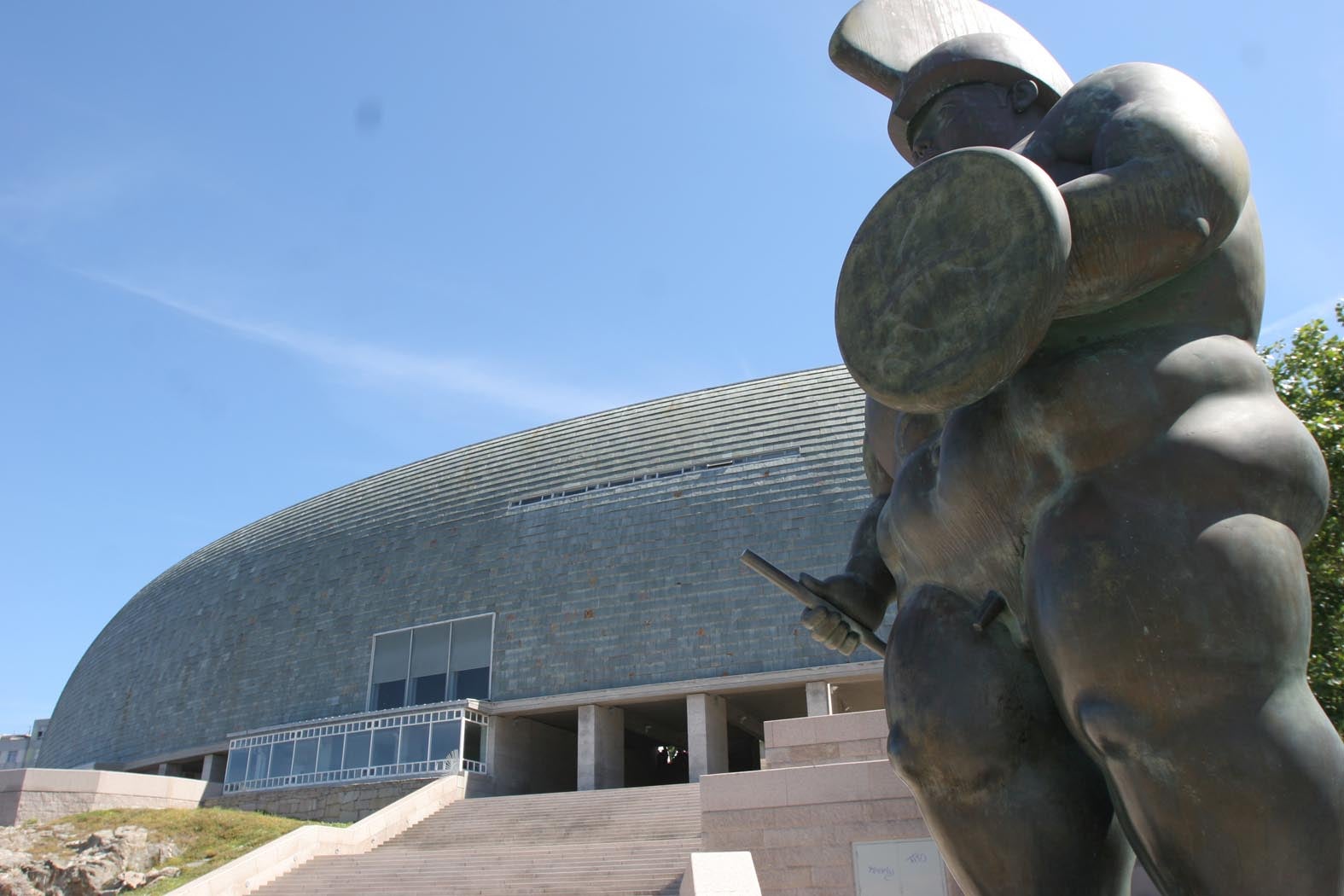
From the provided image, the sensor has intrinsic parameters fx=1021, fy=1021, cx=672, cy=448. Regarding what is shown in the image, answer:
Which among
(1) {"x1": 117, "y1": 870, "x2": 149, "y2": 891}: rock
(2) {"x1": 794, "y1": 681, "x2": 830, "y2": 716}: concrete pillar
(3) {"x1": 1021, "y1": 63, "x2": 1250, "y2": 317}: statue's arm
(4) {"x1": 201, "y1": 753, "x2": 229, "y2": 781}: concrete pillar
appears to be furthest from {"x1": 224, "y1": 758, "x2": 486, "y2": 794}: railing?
(3) {"x1": 1021, "y1": 63, "x2": 1250, "y2": 317}: statue's arm

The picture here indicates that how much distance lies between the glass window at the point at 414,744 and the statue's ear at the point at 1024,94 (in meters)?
30.5

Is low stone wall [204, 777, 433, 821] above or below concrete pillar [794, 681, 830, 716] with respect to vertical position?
below

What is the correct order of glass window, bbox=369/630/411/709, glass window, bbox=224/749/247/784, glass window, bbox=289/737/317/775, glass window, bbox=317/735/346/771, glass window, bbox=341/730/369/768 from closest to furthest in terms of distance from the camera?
glass window, bbox=341/730/369/768
glass window, bbox=317/735/346/771
glass window, bbox=289/737/317/775
glass window, bbox=224/749/247/784
glass window, bbox=369/630/411/709

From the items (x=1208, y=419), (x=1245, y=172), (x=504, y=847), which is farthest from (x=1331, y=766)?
(x=504, y=847)

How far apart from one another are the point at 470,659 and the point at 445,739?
12.0ft

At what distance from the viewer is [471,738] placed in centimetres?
3062

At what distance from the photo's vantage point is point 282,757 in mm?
32594

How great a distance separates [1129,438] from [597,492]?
32781mm

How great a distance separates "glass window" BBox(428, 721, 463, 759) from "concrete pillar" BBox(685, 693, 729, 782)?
678 cm

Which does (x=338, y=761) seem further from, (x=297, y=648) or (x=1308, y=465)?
(x=1308, y=465)

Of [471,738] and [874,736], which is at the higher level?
[471,738]

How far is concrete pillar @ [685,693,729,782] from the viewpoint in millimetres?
27984

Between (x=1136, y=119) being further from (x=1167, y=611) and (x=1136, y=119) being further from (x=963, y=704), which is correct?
(x=963, y=704)

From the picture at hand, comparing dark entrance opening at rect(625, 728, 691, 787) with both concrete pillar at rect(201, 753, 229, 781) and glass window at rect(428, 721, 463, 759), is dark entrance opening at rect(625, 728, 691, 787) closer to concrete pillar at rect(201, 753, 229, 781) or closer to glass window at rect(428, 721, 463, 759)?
glass window at rect(428, 721, 463, 759)
